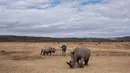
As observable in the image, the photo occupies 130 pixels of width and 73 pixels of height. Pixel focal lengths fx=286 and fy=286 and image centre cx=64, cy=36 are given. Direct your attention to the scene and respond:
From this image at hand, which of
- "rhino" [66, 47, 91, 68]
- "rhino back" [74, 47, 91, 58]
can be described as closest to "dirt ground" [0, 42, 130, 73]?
"rhino" [66, 47, 91, 68]

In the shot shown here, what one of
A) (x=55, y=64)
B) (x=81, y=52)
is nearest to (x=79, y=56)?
(x=81, y=52)

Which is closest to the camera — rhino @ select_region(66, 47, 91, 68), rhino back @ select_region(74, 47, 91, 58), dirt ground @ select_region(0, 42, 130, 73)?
dirt ground @ select_region(0, 42, 130, 73)

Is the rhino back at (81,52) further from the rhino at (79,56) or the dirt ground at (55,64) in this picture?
the dirt ground at (55,64)

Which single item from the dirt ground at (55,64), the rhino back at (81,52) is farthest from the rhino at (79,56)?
the dirt ground at (55,64)

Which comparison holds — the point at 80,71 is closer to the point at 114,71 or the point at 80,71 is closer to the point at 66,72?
the point at 66,72

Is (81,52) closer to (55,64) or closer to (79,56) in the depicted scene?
(79,56)

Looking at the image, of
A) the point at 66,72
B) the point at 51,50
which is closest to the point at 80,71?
the point at 66,72

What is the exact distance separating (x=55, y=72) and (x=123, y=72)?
18.4ft

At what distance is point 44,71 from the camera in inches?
952

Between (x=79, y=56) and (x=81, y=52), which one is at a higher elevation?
(x=81, y=52)

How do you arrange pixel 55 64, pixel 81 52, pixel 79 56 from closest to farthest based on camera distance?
pixel 79 56 → pixel 81 52 → pixel 55 64

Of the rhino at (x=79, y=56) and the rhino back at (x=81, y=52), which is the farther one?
the rhino back at (x=81, y=52)

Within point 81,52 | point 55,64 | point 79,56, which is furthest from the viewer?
point 55,64

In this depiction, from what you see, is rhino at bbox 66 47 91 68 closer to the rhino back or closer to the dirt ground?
the rhino back
